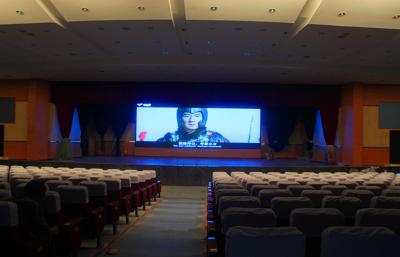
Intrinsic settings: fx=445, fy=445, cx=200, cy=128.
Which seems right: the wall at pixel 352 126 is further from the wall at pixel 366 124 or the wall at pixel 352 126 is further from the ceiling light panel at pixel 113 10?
the ceiling light panel at pixel 113 10

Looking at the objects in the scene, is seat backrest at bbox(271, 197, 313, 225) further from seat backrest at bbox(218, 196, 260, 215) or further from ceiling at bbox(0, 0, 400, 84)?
ceiling at bbox(0, 0, 400, 84)

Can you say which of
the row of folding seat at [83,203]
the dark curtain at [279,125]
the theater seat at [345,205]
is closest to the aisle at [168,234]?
the row of folding seat at [83,203]

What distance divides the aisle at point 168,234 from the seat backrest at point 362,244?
9.59 feet

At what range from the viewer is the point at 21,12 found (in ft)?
34.8

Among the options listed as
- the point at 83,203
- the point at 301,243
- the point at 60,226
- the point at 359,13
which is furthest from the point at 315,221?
the point at 359,13

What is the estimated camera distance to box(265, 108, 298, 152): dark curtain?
78.1ft

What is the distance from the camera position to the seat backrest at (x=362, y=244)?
9.30ft

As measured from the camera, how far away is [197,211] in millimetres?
9672

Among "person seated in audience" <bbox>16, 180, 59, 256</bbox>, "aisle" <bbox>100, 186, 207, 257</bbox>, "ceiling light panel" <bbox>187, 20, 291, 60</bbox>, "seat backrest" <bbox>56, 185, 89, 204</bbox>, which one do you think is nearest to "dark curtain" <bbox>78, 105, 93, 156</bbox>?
"ceiling light panel" <bbox>187, 20, 291, 60</bbox>

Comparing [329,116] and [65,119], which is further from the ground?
[329,116]

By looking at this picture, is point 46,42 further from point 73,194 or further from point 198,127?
point 198,127

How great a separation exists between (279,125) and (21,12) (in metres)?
16.0

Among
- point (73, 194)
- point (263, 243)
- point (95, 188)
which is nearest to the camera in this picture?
point (263, 243)

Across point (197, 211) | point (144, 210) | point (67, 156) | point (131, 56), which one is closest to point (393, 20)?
point (197, 211)
